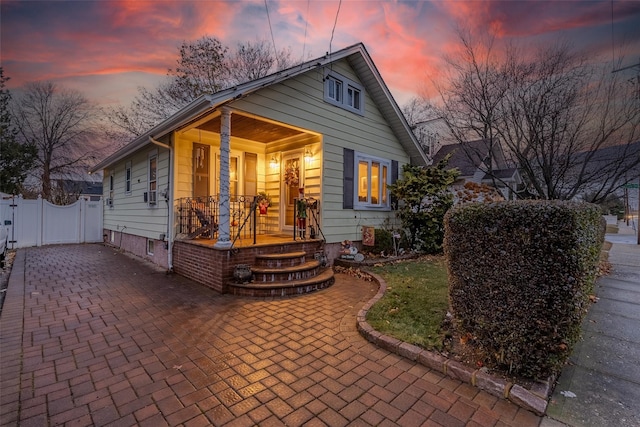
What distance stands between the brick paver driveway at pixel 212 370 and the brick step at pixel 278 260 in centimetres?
104

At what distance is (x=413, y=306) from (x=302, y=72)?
5570 mm

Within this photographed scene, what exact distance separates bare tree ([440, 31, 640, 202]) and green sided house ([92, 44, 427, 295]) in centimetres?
295

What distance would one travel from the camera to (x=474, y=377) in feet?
8.59

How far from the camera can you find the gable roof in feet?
18.0

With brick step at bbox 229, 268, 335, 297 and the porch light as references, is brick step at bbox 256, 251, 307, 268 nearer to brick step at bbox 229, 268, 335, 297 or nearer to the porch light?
brick step at bbox 229, 268, 335, 297

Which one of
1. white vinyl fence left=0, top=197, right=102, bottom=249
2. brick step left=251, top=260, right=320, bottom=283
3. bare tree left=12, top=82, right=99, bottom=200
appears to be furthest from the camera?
bare tree left=12, top=82, right=99, bottom=200

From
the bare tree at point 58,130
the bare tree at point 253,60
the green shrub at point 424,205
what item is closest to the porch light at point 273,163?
the green shrub at point 424,205

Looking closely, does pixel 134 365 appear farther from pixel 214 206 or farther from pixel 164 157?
pixel 164 157

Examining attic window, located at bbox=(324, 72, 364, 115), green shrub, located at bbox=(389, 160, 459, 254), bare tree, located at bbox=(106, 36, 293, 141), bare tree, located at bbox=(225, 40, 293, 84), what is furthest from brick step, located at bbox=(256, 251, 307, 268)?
bare tree, located at bbox=(106, 36, 293, 141)

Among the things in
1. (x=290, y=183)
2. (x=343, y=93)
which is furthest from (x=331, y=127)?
(x=290, y=183)

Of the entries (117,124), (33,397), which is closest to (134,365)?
(33,397)

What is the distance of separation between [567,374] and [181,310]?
4873 mm

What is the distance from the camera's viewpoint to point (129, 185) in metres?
10.4

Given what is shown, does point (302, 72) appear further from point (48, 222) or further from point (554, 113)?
→ point (48, 222)
